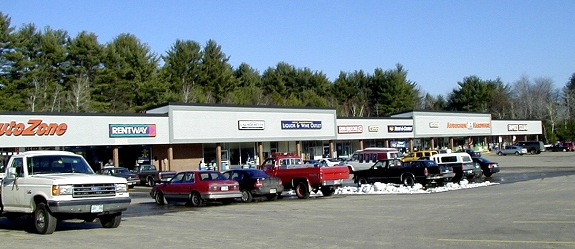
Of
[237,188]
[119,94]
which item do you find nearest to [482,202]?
[237,188]

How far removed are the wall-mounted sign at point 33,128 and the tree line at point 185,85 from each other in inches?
771

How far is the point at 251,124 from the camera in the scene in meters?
56.8

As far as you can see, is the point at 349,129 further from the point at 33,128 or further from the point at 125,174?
the point at 33,128

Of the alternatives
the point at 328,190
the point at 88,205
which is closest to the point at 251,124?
the point at 328,190

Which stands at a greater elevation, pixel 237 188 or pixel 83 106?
pixel 83 106

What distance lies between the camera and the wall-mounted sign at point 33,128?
137ft

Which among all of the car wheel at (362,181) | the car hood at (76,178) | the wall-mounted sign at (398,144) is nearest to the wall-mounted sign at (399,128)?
the wall-mounted sign at (398,144)

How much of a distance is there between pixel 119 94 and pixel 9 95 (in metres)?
14.8

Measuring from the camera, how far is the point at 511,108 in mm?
123375

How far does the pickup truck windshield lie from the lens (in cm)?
1534

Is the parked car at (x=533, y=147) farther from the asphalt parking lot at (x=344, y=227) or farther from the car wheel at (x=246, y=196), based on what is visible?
the car wheel at (x=246, y=196)

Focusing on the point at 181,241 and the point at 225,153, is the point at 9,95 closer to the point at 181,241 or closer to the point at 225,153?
the point at 225,153

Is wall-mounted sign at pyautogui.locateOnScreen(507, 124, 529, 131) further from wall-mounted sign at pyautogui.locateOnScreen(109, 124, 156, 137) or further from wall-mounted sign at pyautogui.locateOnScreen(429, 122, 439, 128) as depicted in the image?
wall-mounted sign at pyautogui.locateOnScreen(109, 124, 156, 137)

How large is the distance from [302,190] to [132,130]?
79.7ft
